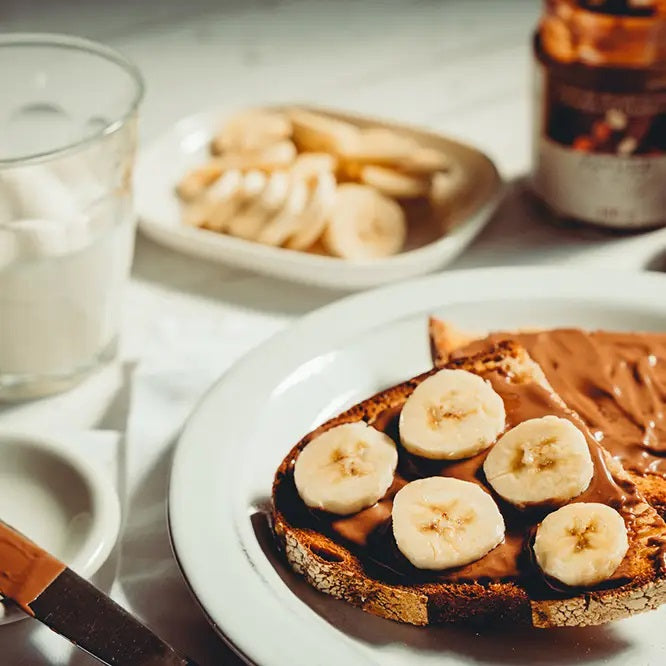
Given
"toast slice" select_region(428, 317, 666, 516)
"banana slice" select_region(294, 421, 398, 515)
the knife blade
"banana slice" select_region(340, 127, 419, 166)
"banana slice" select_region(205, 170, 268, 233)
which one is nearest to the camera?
the knife blade

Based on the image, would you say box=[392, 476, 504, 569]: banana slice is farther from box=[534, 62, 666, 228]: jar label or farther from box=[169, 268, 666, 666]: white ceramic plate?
box=[534, 62, 666, 228]: jar label

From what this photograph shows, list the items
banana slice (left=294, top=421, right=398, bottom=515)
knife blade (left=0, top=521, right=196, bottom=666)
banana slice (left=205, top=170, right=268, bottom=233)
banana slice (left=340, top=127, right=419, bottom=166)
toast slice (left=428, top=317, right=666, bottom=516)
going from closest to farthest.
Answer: knife blade (left=0, top=521, right=196, bottom=666), banana slice (left=294, top=421, right=398, bottom=515), toast slice (left=428, top=317, right=666, bottom=516), banana slice (left=205, top=170, right=268, bottom=233), banana slice (left=340, top=127, right=419, bottom=166)

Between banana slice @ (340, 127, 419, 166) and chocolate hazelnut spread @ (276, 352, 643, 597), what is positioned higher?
chocolate hazelnut spread @ (276, 352, 643, 597)

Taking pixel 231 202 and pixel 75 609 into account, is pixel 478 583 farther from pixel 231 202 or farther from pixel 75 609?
pixel 231 202

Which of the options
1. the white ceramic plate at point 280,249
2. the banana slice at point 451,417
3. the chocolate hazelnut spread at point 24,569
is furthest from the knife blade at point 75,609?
the white ceramic plate at point 280,249

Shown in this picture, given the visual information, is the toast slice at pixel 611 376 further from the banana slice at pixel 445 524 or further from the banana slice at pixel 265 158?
the banana slice at pixel 265 158

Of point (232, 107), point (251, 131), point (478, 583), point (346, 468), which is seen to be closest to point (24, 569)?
point (346, 468)

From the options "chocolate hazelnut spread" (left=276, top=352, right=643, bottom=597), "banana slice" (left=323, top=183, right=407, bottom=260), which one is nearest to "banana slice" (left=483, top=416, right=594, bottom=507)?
"chocolate hazelnut spread" (left=276, top=352, right=643, bottom=597)

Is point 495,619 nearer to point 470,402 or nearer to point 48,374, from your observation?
point 470,402
